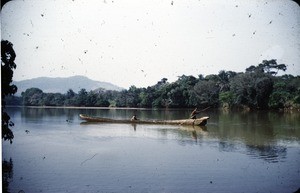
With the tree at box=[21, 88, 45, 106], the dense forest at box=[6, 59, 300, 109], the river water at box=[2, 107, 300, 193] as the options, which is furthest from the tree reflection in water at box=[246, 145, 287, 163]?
the tree at box=[21, 88, 45, 106]

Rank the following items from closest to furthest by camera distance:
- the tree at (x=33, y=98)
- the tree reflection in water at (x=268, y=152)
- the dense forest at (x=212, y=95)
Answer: the tree reflection in water at (x=268, y=152) < the dense forest at (x=212, y=95) < the tree at (x=33, y=98)

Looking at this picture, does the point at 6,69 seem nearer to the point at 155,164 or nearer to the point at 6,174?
the point at 6,174

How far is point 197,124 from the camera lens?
1494 cm

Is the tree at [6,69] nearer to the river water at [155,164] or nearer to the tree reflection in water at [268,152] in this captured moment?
the river water at [155,164]

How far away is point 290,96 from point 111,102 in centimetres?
2163

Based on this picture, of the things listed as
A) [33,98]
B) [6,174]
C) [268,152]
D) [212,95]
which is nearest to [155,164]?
[6,174]

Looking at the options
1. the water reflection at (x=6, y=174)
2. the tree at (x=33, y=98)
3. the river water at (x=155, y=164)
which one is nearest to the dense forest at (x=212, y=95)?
the tree at (x=33, y=98)

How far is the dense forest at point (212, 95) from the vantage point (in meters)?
28.9

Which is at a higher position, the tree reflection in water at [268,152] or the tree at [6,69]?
the tree at [6,69]

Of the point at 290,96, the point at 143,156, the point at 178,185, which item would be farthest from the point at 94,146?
the point at 290,96

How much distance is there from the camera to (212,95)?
111ft

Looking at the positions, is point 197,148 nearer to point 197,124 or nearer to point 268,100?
point 197,124

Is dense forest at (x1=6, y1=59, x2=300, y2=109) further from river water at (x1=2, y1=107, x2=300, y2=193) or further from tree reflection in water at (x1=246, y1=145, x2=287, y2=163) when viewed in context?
tree reflection in water at (x1=246, y1=145, x2=287, y2=163)

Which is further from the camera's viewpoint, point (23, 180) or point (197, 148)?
point (197, 148)
